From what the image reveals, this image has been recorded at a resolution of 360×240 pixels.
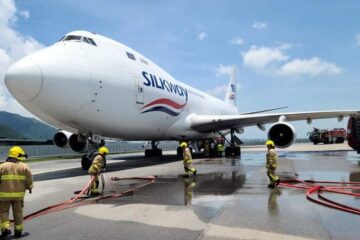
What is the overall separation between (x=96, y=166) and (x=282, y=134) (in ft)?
44.0

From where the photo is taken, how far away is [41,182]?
39.5ft

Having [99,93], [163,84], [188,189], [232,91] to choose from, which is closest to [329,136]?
[232,91]

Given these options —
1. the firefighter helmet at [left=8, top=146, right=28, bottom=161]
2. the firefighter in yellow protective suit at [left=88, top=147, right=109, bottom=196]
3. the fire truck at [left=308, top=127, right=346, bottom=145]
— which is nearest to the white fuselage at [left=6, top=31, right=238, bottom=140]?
the firefighter in yellow protective suit at [left=88, top=147, right=109, bottom=196]

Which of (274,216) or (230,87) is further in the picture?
(230,87)

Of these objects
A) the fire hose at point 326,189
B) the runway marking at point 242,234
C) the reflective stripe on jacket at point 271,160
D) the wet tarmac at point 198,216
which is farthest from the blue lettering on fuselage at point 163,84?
the runway marking at point 242,234

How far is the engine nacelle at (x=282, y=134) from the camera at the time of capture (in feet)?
65.5

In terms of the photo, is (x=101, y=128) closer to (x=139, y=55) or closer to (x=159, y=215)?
(x=139, y=55)

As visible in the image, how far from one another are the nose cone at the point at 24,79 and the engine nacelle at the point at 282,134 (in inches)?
520

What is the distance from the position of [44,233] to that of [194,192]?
418 centimetres

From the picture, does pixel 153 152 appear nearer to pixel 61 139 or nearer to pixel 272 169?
pixel 61 139

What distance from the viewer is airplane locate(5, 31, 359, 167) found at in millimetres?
11891

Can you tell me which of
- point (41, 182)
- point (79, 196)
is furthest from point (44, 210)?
point (41, 182)

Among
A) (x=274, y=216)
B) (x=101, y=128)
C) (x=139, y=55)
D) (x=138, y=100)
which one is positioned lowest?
(x=274, y=216)

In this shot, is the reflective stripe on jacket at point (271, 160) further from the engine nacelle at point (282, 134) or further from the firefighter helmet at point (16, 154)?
the engine nacelle at point (282, 134)
